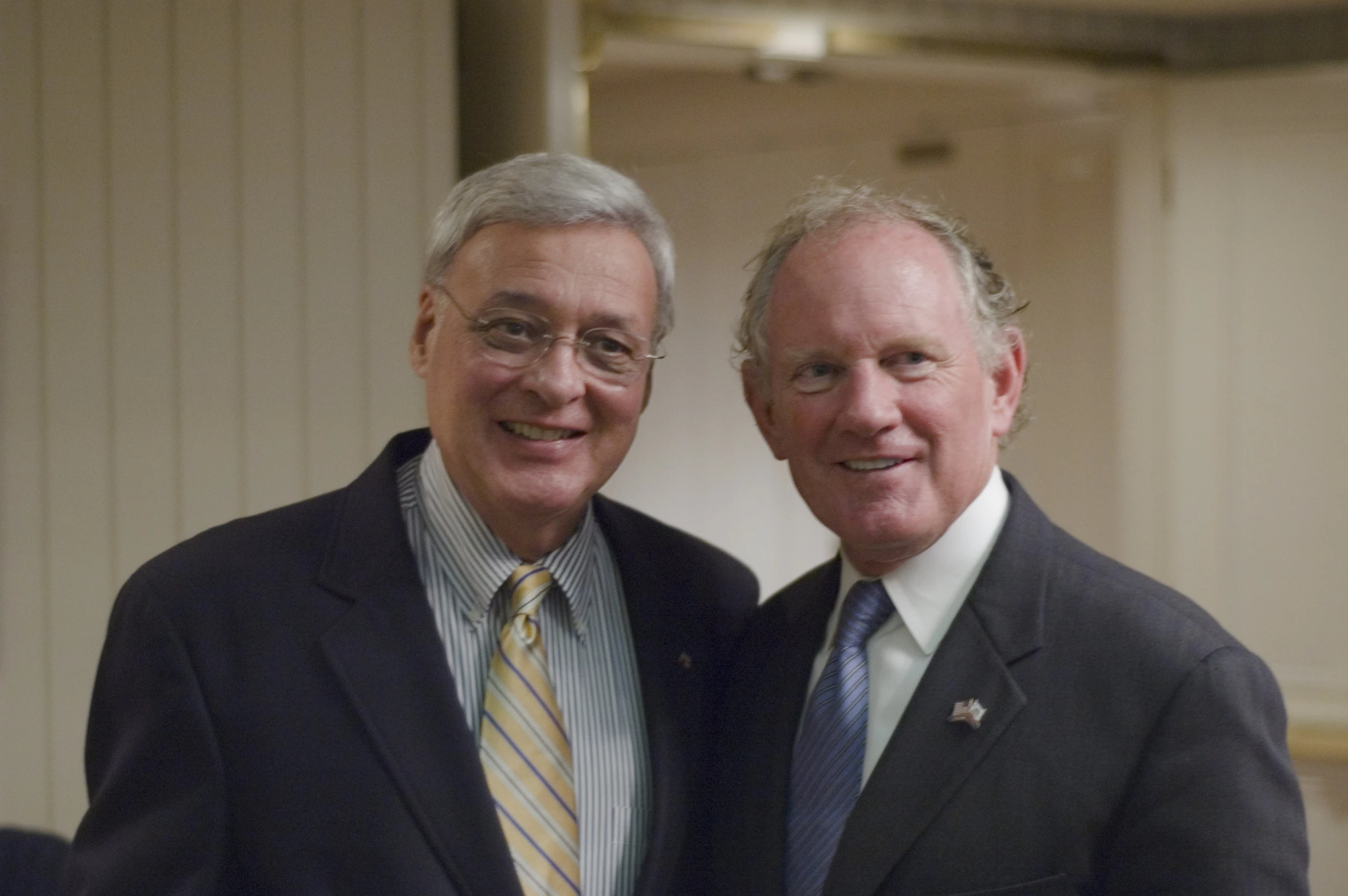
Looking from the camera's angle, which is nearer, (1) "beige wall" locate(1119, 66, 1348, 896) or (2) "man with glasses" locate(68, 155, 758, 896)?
(2) "man with glasses" locate(68, 155, 758, 896)

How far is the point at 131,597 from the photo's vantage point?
4.94ft

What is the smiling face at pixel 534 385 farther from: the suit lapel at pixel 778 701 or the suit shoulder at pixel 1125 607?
the suit shoulder at pixel 1125 607

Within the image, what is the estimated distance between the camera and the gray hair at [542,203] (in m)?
1.60

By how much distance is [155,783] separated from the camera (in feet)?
4.71

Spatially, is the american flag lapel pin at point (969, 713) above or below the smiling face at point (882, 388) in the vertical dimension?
below

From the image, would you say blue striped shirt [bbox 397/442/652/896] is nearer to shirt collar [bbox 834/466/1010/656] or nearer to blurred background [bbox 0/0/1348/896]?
shirt collar [bbox 834/466/1010/656]

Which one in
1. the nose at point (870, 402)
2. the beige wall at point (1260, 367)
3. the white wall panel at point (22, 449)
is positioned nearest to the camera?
the nose at point (870, 402)

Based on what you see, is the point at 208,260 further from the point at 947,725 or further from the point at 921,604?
the point at 947,725

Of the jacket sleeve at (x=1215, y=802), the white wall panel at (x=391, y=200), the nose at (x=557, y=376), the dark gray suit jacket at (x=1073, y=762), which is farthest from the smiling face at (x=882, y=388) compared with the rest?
the white wall panel at (x=391, y=200)

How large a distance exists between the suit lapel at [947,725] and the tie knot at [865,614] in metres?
0.10

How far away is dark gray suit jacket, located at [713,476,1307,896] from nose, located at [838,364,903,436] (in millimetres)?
192

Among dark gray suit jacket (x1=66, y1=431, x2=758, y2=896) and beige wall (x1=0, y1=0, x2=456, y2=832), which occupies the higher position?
beige wall (x1=0, y1=0, x2=456, y2=832)

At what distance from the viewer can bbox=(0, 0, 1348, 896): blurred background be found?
249cm

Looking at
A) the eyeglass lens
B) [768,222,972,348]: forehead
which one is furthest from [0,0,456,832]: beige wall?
[768,222,972,348]: forehead
